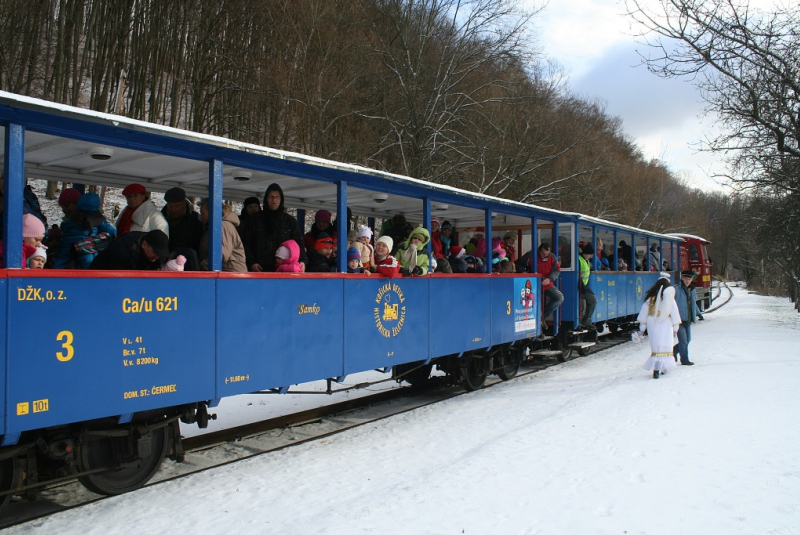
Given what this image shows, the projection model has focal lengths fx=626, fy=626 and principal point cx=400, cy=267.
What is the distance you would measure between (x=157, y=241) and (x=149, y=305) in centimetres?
57

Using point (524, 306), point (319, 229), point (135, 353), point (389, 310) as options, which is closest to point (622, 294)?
point (524, 306)

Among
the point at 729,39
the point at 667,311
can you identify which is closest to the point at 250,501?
the point at 667,311

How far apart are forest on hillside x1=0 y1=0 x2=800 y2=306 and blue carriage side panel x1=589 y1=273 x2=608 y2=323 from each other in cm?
653

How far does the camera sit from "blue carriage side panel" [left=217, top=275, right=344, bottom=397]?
5.64 metres

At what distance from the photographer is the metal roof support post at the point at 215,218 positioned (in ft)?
18.3

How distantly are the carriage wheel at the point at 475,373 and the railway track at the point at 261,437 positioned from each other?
0.17 metres

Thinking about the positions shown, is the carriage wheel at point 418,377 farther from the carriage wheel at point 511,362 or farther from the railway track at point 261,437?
the carriage wheel at point 511,362

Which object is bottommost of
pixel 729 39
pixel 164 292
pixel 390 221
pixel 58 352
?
pixel 58 352

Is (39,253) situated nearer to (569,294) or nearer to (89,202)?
(89,202)

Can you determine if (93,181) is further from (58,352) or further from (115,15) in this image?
(115,15)

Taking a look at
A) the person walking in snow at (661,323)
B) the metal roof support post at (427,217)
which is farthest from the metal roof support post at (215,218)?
the person walking in snow at (661,323)

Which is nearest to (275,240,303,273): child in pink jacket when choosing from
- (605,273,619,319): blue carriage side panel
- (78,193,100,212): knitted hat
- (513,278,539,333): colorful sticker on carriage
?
(78,193,100,212): knitted hat

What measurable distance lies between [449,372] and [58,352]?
635 centimetres

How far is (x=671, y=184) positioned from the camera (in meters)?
53.8
